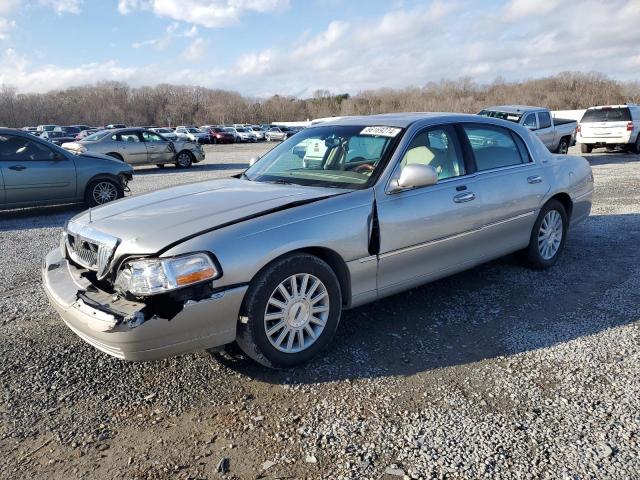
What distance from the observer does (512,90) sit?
84.5 metres

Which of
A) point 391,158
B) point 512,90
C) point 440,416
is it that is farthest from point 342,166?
point 512,90

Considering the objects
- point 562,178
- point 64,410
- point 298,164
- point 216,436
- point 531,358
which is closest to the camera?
point 216,436

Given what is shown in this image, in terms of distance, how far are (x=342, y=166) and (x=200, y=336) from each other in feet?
6.07

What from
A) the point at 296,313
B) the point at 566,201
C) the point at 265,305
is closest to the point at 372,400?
the point at 296,313

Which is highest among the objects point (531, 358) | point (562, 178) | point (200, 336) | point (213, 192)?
point (213, 192)

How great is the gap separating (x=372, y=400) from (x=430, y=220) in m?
1.55

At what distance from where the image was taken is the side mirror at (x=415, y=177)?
3.67 m

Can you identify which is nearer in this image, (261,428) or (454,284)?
(261,428)

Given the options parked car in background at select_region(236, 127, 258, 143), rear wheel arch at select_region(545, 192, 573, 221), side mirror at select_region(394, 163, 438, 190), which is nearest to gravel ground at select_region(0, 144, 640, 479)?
side mirror at select_region(394, 163, 438, 190)

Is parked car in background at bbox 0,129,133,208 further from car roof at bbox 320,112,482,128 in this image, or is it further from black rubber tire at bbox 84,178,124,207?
car roof at bbox 320,112,482,128

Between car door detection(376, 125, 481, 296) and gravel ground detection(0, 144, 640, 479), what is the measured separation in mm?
422

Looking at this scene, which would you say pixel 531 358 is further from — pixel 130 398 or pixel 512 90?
pixel 512 90

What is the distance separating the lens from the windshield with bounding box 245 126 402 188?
3.94 metres

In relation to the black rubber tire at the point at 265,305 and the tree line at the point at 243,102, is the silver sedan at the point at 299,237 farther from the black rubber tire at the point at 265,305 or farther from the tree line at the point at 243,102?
the tree line at the point at 243,102
